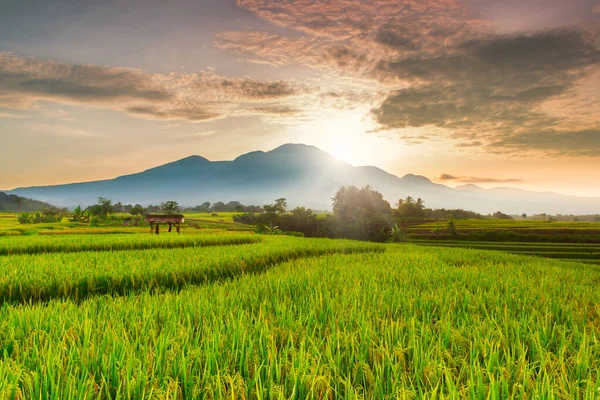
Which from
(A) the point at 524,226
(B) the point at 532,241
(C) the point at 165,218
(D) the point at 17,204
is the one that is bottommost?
(B) the point at 532,241

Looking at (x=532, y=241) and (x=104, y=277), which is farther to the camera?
(x=532, y=241)

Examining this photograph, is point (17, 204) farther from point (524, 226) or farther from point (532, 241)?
point (524, 226)

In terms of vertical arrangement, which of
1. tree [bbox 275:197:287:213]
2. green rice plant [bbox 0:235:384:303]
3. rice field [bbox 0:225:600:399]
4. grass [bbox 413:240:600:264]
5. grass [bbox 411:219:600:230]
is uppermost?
tree [bbox 275:197:287:213]

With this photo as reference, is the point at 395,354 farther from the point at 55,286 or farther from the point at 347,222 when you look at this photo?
the point at 347,222

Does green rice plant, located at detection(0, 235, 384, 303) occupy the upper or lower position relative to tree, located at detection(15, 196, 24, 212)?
lower

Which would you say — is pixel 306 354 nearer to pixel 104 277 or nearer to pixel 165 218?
pixel 104 277

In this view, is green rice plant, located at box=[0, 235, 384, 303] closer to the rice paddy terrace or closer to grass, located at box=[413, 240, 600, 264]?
grass, located at box=[413, 240, 600, 264]

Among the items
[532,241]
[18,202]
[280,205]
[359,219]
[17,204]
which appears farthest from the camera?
[17,204]

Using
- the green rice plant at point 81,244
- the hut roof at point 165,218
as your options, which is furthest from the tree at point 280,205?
the green rice plant at point 81,244

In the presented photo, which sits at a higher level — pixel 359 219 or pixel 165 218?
pixel 165 218

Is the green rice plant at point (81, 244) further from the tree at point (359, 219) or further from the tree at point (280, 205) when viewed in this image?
the tree at point (280, 205)

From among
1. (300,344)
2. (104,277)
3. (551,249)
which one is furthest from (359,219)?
(300,344)

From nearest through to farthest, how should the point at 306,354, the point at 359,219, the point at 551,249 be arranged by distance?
the point at 306,354
the point at 551,249
the point at 359,219

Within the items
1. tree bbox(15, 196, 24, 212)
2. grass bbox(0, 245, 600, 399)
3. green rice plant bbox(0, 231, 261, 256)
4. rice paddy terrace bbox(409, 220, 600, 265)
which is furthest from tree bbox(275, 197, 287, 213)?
tree bbox(15, 196, 24, 212)
